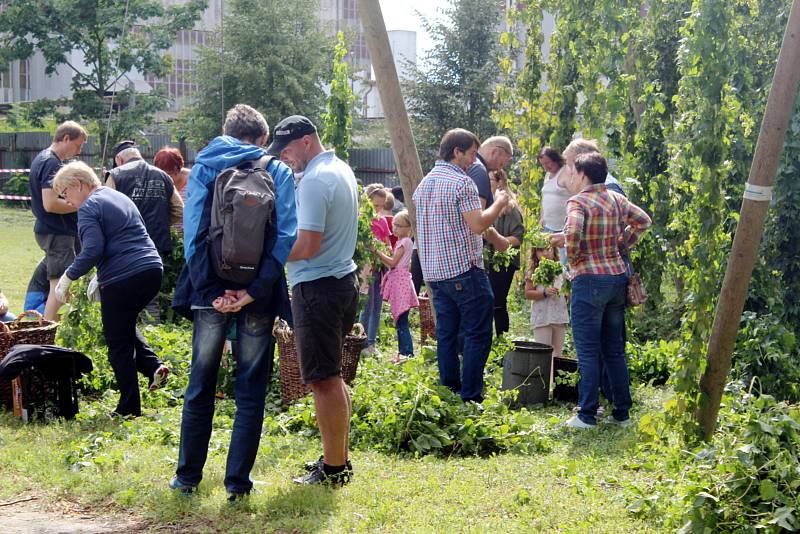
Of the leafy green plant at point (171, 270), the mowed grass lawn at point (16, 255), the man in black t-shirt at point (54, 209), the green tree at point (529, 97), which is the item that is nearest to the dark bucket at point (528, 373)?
the green tree at point (529, 97)

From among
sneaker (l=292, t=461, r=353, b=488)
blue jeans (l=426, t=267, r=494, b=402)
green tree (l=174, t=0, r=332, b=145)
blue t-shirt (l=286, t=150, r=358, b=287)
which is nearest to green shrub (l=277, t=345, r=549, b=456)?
blue jeans (l=426, t=267, r=494, b=402)

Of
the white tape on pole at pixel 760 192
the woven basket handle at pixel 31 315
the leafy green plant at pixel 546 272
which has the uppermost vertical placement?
the white tape on pole at pixel 760 192

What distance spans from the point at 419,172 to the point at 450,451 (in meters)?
2.42

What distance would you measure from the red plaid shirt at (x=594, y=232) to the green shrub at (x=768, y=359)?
1.16 meters

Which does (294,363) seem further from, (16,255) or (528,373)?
(16,255)

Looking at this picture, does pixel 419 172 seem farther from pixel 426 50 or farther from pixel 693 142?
pixel 426 50

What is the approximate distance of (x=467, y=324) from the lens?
722 cm

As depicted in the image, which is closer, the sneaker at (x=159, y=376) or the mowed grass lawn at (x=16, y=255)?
the sneaker at (x=159, y=376)

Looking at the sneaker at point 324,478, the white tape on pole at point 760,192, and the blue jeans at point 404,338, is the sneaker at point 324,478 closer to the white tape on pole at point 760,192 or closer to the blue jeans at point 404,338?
the white tape on pole at point 760,192

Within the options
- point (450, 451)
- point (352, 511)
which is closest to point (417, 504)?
point (352, 511)

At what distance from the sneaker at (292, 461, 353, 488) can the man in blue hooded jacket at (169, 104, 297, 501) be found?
341 millimetres

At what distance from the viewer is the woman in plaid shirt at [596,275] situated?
22.3ft

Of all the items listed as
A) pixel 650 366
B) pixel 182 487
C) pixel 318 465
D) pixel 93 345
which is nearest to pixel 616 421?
pixel 650 366

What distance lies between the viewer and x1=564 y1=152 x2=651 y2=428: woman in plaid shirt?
6797 mm
